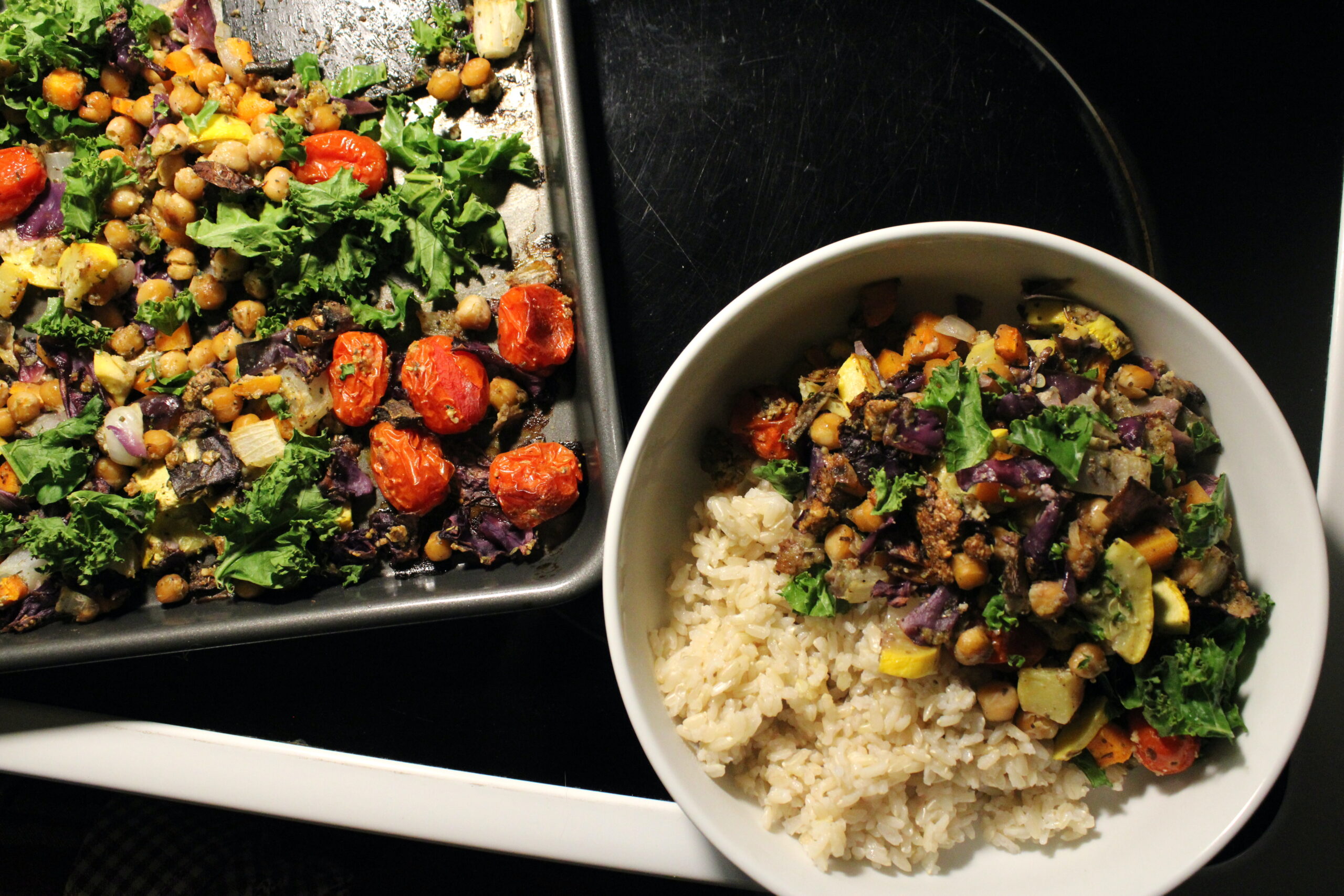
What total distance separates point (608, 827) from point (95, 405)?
1678mm

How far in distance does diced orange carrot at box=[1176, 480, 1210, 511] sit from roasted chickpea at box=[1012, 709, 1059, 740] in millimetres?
446

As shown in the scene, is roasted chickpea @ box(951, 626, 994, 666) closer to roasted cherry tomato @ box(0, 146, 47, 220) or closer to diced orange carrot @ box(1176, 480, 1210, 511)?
diced orange carrot @ box(1176, 480, 1210, 511)

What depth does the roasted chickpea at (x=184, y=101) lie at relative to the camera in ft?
7.53

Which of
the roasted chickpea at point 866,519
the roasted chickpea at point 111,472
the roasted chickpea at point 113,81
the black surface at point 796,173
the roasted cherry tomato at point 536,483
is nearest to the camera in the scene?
the roasted chickpea at point 866,519

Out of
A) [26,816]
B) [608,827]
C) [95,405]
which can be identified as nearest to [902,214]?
[608,827]

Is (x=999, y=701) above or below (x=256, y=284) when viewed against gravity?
below

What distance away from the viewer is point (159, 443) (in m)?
2.21

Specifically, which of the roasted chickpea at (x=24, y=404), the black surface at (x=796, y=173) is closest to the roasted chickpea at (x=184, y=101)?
the roasted chickpea at (x=24, y=404)

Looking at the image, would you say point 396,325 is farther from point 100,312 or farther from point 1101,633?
point 1101,633

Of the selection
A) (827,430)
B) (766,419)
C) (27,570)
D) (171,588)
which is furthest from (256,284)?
(827,430)

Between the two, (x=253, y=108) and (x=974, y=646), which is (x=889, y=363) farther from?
(x=253, y=108)

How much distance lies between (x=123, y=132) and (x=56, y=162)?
202 mm

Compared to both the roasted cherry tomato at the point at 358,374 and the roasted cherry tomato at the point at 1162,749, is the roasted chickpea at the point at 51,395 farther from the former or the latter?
the roasted cherry tomato at the point at 1162,749

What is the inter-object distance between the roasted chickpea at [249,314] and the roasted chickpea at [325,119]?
47 cm
